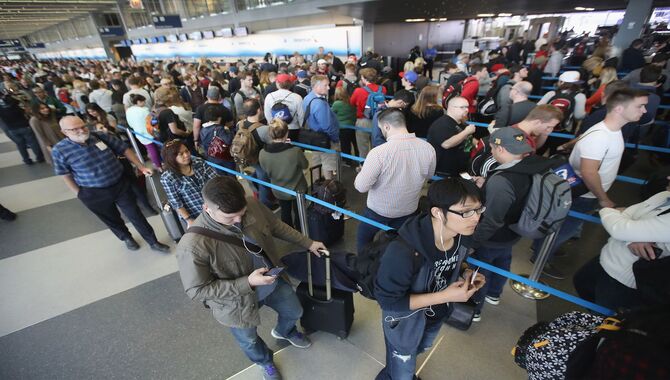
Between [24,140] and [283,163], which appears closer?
[283,163]

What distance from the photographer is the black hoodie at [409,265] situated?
1.36m

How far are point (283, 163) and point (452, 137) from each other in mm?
1839

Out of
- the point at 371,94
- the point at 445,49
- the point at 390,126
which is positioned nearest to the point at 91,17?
the point at 445,49

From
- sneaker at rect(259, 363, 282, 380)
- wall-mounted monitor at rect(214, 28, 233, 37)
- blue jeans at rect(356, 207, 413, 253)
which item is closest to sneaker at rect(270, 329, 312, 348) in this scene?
sneaker at rect(259, 363, 282, 380)

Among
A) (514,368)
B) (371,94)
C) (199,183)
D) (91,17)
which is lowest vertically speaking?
(514,368)

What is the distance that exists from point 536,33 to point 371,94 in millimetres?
23576

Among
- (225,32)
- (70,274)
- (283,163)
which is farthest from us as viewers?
(225,32)

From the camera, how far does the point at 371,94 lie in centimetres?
485

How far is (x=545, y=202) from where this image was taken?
190 cm

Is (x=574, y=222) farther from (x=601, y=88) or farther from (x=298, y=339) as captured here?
(x=601, y=88)

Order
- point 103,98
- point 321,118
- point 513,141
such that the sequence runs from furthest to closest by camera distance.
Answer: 1. point 103,98
2. point 321,118
3. point 513,141

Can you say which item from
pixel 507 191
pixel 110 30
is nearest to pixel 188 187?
pixel 507 191

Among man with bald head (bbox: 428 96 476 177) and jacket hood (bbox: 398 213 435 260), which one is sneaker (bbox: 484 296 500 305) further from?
jacket hood (bbox: 398 213 435 260)

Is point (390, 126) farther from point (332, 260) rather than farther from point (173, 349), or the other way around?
point (173, 349)
